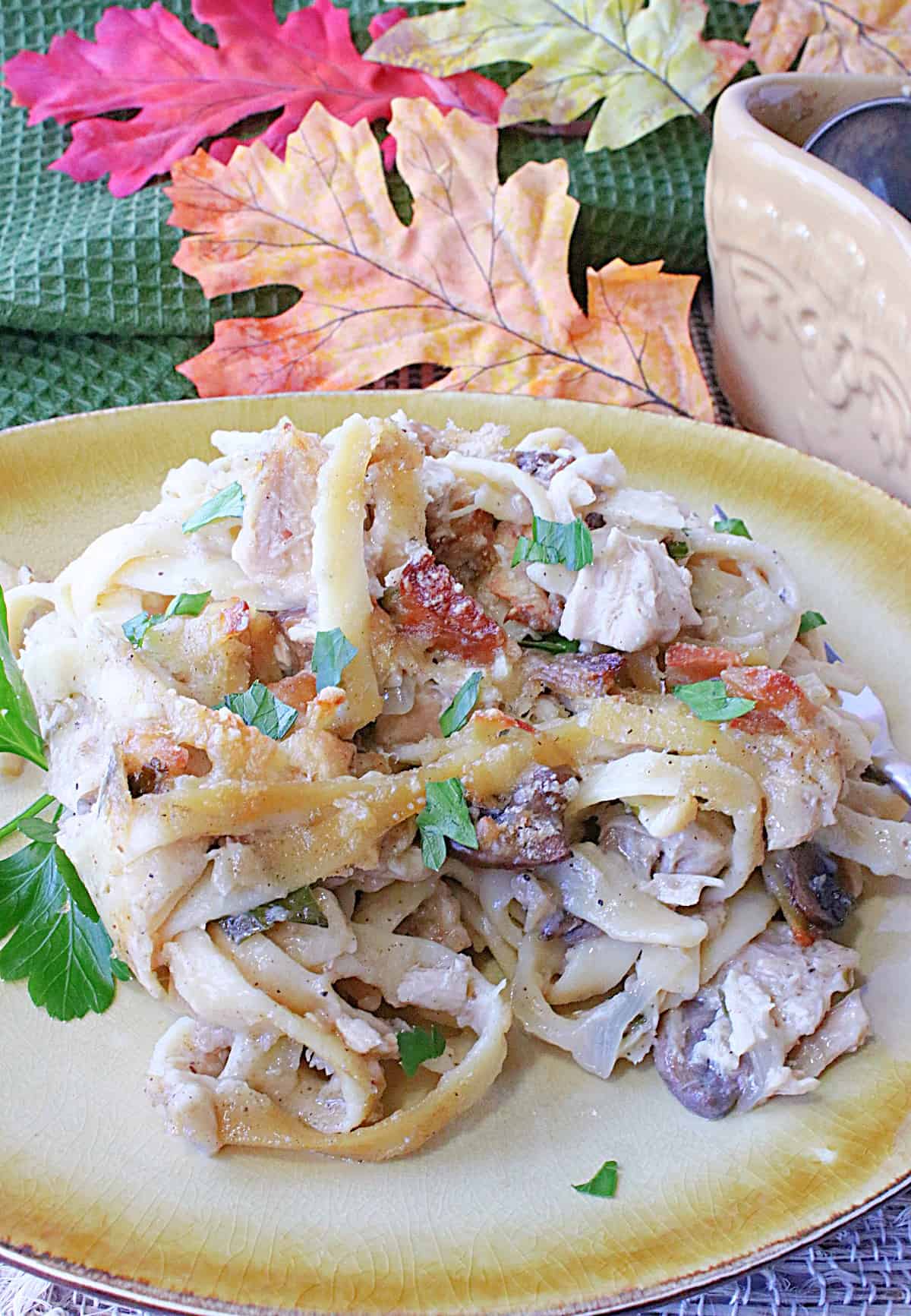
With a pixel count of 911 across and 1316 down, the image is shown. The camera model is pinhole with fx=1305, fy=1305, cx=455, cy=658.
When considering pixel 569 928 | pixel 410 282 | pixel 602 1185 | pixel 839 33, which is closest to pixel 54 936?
pixel 569 928

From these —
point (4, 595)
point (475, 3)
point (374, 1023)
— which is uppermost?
point (475, 3)

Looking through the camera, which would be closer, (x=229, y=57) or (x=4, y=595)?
(x=4, y=595)

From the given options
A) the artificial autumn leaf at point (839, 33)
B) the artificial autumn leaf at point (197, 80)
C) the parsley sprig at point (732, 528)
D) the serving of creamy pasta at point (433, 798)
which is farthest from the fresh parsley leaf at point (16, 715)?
the artificial autumn leaf at point (839, 33)

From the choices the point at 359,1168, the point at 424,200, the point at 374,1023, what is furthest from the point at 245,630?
the point at 424,200

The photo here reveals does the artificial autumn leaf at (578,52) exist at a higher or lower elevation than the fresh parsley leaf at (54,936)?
higher

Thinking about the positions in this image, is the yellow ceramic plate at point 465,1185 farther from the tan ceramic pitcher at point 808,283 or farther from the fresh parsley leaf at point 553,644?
the tan ceramic pitcher at point 808,283

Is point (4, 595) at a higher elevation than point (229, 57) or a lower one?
lower

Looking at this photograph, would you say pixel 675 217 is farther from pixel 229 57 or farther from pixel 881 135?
pixel 229 57
